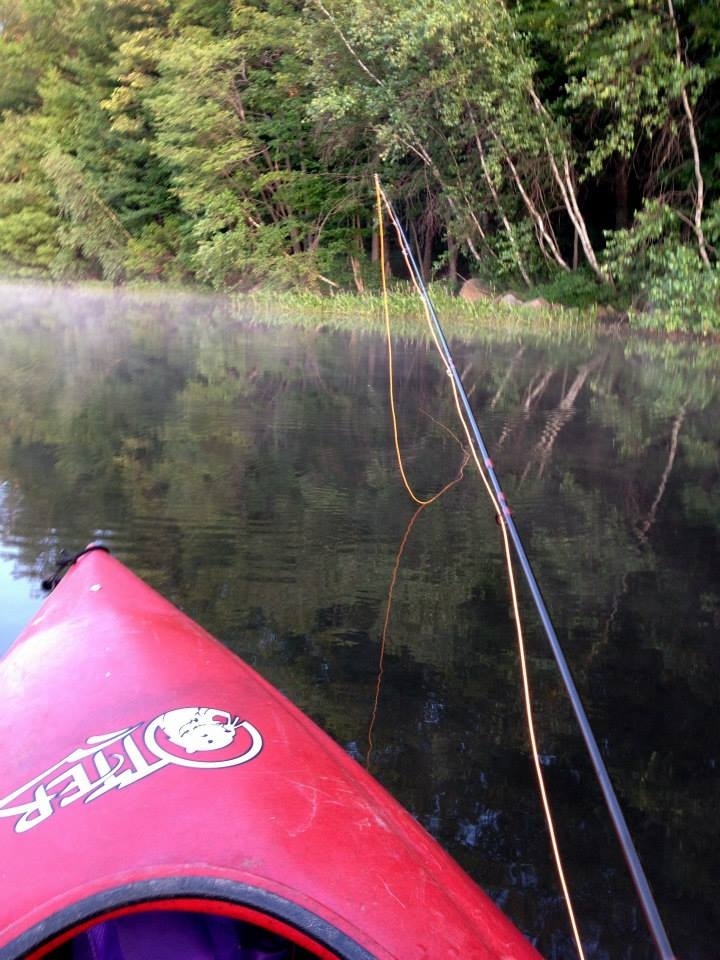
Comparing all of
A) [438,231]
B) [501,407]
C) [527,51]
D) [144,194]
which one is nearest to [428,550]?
[501,407]

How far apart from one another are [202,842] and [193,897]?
6.3 inches

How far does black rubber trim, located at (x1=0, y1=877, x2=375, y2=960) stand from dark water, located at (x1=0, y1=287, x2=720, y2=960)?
1.12 m

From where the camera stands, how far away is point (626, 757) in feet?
10.2

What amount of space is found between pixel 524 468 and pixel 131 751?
5.10 m

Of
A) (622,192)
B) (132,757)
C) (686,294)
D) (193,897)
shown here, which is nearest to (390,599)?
(132,757)

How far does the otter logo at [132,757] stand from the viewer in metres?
1.85

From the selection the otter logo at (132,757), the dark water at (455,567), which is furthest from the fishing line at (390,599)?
the otter logo at (132,757)

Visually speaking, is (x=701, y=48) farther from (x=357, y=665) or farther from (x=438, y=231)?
(x=357, y=665)

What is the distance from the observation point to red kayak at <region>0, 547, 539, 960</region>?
1478mm

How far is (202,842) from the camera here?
1.63m

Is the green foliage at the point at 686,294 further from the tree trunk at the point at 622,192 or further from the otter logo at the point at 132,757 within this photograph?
the otter logo at the point at 132,757

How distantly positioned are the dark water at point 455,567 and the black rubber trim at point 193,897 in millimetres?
1122

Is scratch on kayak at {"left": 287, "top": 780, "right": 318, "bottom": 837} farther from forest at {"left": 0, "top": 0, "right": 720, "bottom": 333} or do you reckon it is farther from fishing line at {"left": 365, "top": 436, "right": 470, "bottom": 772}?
forest at {"left": 0, "top": 0, "right": 720, "bottom": 333}

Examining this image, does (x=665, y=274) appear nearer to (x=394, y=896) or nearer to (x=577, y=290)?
(x=577, y=290)
